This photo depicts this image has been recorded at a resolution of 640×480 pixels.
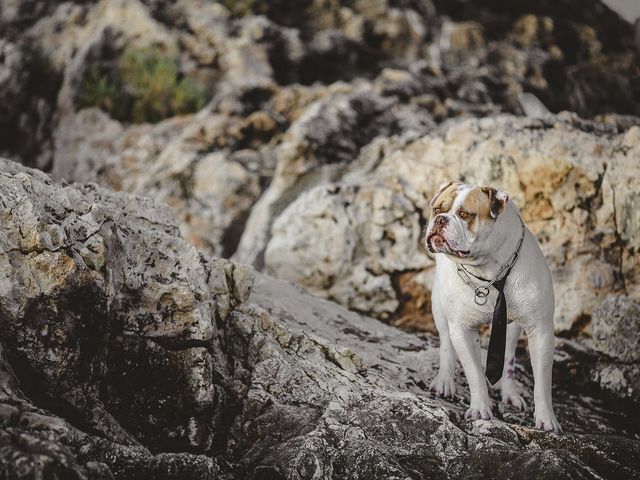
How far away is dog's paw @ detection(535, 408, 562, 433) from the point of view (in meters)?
3.68

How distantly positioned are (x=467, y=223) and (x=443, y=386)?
1.33m

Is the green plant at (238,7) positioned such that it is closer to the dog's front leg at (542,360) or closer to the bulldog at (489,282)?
the bulldog at (489,282)

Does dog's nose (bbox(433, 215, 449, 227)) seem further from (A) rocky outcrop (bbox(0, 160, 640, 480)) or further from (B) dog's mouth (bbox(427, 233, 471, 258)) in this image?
(A) rocky outcrop (bbox(0, 160, 640, 480))

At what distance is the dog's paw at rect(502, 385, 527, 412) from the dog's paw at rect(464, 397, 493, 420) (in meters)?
0.60

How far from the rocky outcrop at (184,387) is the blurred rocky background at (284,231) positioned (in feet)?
0.04

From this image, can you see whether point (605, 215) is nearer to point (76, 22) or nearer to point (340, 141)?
point (340, 141)

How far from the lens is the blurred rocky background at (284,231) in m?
3.18

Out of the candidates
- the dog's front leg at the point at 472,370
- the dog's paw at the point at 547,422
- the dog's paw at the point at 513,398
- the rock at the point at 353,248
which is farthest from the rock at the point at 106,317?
the rock at the point at 353,248

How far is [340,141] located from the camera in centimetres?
884

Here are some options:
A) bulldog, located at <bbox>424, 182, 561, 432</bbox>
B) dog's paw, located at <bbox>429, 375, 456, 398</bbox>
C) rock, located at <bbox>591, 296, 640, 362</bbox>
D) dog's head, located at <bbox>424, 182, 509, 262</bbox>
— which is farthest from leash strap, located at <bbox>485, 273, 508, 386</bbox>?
rock, located at <bbox>591, 296, 640, 362</bbox>

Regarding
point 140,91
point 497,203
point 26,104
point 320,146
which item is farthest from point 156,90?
point 497,203

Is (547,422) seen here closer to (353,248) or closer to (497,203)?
(497,203)

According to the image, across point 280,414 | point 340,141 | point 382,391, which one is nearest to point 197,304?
point 280,414

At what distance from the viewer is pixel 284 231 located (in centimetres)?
722
